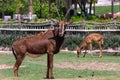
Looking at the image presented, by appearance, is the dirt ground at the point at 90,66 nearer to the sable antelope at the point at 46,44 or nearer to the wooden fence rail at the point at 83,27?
the sable antelope at the point at 46,44

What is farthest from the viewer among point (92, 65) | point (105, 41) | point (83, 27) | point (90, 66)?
point (83, 27)

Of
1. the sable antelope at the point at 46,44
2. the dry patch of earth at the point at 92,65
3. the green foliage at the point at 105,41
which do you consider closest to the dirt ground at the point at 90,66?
the dry patch of earth at the point at 92,65

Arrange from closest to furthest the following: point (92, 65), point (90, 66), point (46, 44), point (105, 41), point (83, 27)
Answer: point (46, 44)
point (90, 66)
point (92, 65)
point (105, 41)
point (83, 27)

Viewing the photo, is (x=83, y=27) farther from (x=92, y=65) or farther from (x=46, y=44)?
(x=46, y=44)

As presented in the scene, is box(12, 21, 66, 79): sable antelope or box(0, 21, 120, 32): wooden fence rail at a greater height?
box(12, 21, 66, 79): sable antelope

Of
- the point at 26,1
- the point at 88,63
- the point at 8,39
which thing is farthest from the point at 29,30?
the point at 26,1

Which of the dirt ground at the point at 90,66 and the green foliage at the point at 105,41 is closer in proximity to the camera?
the dirt ground at the point at 90,66

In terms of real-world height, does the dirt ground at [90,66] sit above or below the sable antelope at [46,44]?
below

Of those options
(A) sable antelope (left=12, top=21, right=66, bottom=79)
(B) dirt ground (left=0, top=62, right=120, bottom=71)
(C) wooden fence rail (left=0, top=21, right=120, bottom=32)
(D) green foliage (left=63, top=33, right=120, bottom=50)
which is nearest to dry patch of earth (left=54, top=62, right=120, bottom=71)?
(B) dirt ground (left=0, top=62, right=120, bottom=71)

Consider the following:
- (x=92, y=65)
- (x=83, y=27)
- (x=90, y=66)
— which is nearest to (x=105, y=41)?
(x=83, y=27)

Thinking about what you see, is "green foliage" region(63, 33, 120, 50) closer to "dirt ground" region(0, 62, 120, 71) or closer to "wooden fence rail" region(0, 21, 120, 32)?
"wooden fence rail" region(0, 21, 120, 32)

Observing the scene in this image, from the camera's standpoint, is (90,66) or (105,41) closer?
(90,66)

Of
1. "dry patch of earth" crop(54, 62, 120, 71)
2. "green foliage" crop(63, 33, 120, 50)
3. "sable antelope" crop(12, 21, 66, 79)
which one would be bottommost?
→ "green foliage" crop(63, 33, 120, 50)

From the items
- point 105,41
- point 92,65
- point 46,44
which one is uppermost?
point 46,44
